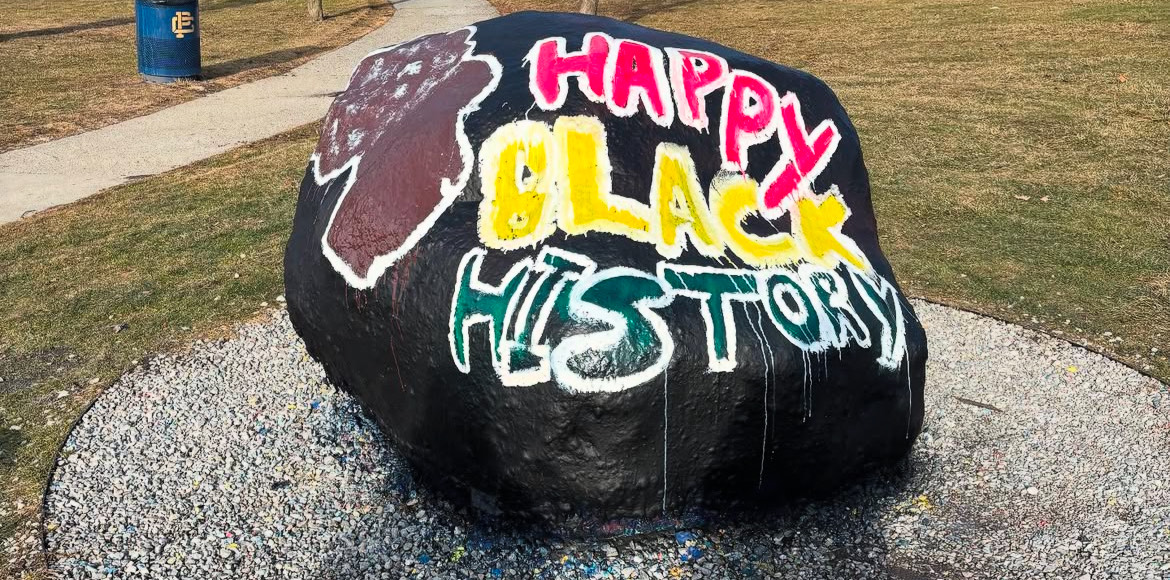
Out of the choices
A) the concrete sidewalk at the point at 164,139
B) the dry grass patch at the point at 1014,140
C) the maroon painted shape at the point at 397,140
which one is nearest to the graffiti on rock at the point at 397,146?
the maroon painted shape at the point at 397,140

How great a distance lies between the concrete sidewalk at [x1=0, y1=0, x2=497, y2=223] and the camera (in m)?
10.2

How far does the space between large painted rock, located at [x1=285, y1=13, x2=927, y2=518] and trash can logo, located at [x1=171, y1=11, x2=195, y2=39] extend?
9.23m

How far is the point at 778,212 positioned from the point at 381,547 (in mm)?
2236

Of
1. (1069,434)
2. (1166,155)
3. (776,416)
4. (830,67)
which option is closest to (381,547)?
(776,416)

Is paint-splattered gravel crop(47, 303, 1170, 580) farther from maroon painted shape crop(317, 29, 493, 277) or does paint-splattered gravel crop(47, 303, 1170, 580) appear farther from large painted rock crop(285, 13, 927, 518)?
maroon painted shape crop(317, 29, 493, 277)

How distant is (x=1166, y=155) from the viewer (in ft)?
36.1

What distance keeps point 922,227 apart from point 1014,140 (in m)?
3.10

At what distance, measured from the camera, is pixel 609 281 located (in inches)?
177

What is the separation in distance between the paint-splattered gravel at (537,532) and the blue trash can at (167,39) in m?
8.57

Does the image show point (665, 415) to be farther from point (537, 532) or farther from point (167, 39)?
point (167, 39)

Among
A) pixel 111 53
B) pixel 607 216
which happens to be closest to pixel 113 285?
pixel 607 216

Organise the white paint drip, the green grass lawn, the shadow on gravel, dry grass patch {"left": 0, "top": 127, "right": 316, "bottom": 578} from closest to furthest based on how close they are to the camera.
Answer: the white paint drip
the shadow on gravel
dry grass patch {"left": 0, "top": 127, "right": 316, "bottom": 578}
the green grass lawn

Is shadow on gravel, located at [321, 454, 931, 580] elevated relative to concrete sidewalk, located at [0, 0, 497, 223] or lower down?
elevated

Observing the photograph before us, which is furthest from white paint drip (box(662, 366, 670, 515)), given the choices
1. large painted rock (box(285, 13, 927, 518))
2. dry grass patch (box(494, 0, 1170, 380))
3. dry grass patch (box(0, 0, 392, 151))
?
dry grass patch (box(0, 0, 392, 151))
